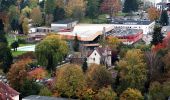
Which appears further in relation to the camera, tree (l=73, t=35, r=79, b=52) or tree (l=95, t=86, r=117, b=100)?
tree (l=73, t=35, r=79, b=52)

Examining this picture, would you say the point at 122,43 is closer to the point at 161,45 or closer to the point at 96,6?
the point at 161,45

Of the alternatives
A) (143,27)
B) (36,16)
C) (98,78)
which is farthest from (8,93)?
(36,16)

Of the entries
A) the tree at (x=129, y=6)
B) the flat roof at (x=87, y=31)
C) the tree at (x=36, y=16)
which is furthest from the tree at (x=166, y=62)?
the tree at (x=129, y=6)

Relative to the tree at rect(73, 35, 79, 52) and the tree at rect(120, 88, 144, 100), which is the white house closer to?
the tree at rect(73, 35, 79, 52)

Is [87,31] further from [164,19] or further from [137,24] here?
[164,19]

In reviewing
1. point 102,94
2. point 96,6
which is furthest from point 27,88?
point 96,6

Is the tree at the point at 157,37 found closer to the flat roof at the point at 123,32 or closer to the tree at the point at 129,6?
the flat roof at the point at 123,32

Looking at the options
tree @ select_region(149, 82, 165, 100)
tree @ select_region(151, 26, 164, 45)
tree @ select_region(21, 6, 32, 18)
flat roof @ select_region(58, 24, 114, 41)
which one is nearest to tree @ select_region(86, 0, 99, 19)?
flat roof @ select_region(58, 24, 114, 41)
